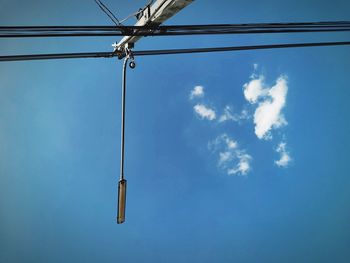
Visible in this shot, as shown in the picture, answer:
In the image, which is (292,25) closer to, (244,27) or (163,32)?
(244,27)

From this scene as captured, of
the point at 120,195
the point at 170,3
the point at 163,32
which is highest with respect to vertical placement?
the point at 170,3

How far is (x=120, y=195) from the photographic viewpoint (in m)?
6.01

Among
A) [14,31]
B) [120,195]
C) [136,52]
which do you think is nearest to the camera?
[14,31]

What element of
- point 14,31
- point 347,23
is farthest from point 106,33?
point 347,23

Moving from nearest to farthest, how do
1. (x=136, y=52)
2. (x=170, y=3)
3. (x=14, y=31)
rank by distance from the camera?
1. (x=14, y=31)
2. (x=170, y=3)
3. (x=136, y=52)

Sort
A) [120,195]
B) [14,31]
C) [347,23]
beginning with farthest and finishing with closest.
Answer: [347,23] < [120,195] < [14,31]

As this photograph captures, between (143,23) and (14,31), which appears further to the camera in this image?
(143,23)

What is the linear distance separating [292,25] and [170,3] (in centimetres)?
263

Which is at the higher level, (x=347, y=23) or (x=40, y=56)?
(x=347, y=23)

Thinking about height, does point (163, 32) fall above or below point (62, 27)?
above

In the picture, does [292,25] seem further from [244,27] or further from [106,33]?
[106,33]

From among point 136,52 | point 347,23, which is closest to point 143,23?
point 136,52

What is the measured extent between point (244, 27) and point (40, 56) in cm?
391

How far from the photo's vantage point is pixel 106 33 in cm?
512
